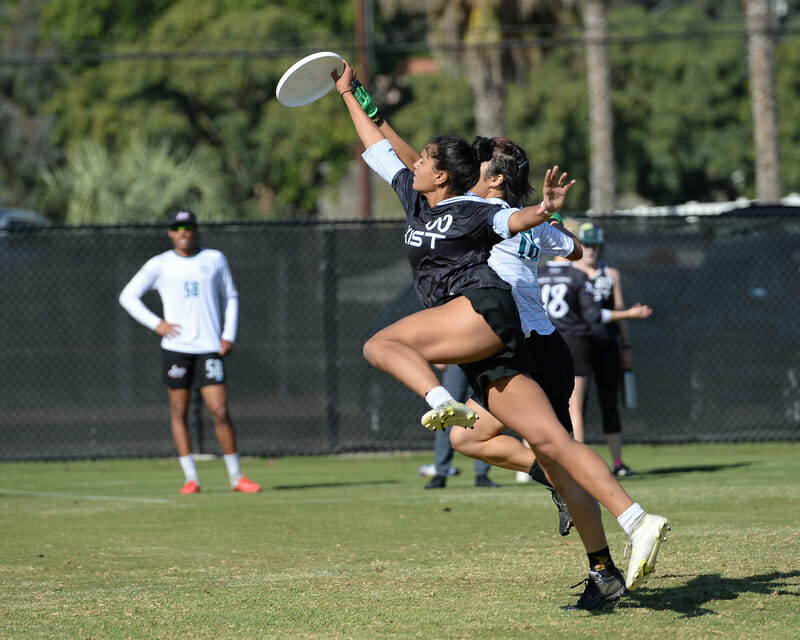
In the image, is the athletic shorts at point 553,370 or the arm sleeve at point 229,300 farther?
the arm sleeve at point 229,300

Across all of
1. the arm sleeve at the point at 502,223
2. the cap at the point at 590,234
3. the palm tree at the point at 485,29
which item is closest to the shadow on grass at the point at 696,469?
the cap at the point at 590,234

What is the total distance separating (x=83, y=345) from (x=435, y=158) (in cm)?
846

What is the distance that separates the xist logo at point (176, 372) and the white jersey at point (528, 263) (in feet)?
15.7

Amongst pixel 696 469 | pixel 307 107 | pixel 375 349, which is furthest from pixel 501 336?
pixel 307 107

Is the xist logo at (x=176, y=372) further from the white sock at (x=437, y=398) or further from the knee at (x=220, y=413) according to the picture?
the white sock at (x=437, y=398)

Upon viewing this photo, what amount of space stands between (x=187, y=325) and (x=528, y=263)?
487 cm

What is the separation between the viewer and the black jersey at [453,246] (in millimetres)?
5188

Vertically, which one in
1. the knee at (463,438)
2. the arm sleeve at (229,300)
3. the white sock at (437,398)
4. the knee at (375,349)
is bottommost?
the knee at (463,438)

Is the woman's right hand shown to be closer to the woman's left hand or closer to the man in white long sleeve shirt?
the woman's left hand

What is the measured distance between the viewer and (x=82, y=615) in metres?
5.29

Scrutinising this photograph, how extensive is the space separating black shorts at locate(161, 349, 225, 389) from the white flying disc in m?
3.80

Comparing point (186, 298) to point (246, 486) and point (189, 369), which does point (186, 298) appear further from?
point (246, 486)

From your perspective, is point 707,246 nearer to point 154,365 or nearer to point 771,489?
point 771,489

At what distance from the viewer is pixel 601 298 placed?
10.5 metres
